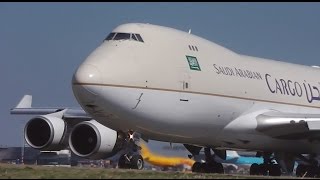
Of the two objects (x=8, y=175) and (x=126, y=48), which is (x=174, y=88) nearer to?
(x=126, y=48)

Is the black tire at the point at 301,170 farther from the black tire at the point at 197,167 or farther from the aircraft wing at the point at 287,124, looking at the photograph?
the black tire at the point at 197,167

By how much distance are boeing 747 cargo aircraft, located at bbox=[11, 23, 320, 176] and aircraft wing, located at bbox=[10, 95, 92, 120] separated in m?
0.07

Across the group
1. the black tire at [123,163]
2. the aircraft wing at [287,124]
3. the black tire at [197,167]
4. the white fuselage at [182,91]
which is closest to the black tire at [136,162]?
the black tire at [123,163]

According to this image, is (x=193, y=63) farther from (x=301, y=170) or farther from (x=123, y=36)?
(x=301, y=170)

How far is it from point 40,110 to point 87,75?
10.7 metres

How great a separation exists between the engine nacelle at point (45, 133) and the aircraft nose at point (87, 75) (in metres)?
5.46

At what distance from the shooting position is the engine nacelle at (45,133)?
28.2 m

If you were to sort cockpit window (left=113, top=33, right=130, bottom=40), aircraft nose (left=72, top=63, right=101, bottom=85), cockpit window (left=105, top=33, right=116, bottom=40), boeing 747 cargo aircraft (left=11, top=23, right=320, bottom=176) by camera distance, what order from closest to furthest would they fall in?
aircraft nose (left=72, top=63, right=101, bottom=85), boeing 747 cargo aircraft (left=11, top=23, right=320, bottom=176), cockpit window (left=113, top=33, right=130, bottom=40), cockpit window (left=105, top=33, right=116, bottom=40)

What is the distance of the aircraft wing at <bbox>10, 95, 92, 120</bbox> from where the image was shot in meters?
29.1

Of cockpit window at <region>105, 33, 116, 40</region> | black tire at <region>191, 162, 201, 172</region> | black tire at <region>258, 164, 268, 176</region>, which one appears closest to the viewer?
cockpit window at <region>105, 33, 116, 40</region>

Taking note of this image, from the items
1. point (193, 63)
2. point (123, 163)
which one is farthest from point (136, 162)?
point (193, 63)

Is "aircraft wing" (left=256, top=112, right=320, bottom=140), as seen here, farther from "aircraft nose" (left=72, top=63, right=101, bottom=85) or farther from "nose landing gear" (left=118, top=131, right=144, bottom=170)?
"aircraft nose" (left=72, top=63, right=101, bottom=85)

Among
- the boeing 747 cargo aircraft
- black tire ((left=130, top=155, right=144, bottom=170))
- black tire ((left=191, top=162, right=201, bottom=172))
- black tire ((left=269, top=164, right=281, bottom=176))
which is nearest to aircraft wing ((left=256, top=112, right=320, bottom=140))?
the boeing 747 cargo aircraft

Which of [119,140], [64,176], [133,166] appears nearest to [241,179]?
[64,176]
